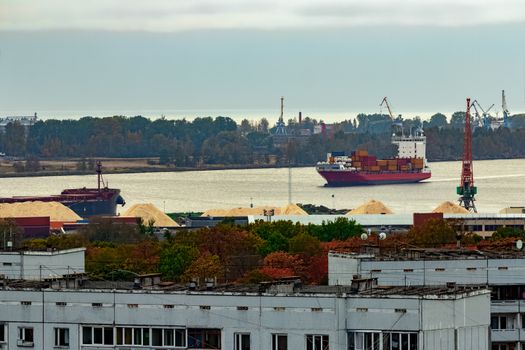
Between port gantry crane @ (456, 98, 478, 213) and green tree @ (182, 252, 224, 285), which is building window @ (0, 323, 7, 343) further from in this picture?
port gantry crane @ (456, 98, 478, 213)

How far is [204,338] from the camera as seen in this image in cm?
1823

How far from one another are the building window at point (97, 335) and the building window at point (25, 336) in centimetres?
50

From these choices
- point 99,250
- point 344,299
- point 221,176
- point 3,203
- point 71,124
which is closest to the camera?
point 344,299

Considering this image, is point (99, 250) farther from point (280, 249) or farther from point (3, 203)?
point (3, 203)

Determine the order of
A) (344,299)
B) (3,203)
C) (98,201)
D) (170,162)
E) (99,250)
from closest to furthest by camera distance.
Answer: (344,299) → (99,250) → (3,203) → (98,201) → (170,162)

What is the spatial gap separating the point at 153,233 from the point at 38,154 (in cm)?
12307

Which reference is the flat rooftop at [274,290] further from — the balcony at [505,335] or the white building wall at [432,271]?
the white building wall at [432,271]

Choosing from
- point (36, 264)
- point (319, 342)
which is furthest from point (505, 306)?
point (36, 264)

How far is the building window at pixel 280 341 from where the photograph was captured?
708 inches

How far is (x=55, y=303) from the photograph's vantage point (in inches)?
733

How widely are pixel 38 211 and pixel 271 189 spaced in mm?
47860

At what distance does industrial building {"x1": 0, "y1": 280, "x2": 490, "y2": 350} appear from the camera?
17.5 m

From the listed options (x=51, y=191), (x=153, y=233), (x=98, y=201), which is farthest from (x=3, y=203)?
(x=51, y=191)

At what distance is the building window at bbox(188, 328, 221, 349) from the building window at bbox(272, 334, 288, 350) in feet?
1.71
